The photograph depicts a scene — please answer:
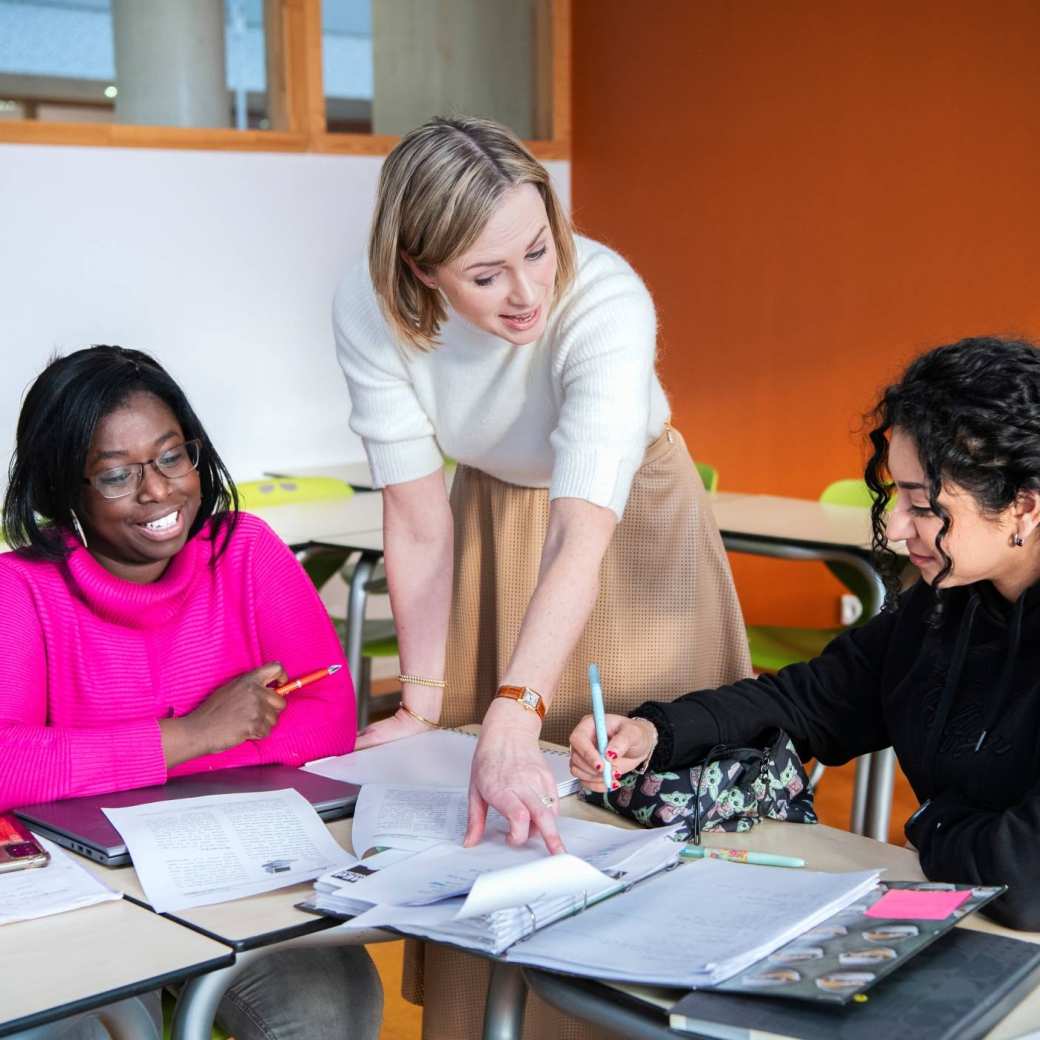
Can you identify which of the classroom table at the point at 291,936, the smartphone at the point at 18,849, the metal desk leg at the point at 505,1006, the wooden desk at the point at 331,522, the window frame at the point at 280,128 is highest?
the window frame at the point at 280,128

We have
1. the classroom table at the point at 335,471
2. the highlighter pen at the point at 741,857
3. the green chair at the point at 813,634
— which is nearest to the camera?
the highlighter pen at the point at 741,857

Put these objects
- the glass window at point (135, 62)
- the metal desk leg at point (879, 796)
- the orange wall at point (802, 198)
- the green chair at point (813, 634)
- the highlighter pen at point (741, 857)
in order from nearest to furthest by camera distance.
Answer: the highlighter pen at point (741, 857) < the metal desk leg at point (879, 796) < the green chair at point (813, 634) < the glass window at point (135, 62) < the orange wall at point (802, 198)

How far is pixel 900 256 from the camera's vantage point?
4.69m

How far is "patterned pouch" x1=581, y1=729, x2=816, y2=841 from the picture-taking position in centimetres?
155

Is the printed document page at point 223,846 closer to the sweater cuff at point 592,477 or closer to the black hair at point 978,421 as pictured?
the sweater cuff at point 592,477

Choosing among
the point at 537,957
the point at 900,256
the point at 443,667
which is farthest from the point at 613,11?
the point at 537,957

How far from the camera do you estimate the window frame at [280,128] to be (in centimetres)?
428

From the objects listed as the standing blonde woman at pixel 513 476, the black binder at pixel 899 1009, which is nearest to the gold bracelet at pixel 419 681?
the standing blonde woman at pixel 513 476

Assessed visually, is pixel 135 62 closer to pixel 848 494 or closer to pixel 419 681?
pixel 848 494

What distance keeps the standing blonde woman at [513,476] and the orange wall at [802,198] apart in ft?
9.27

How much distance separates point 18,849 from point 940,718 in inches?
37.7

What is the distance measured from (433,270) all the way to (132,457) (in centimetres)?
48

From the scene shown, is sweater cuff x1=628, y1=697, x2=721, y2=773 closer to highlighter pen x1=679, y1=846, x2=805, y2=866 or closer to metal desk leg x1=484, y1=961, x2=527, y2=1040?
highlighter pen x1=679, y1=846, x2=805, y2=866

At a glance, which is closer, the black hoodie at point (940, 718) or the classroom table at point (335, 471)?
the black hoodie at point (940, 718)
